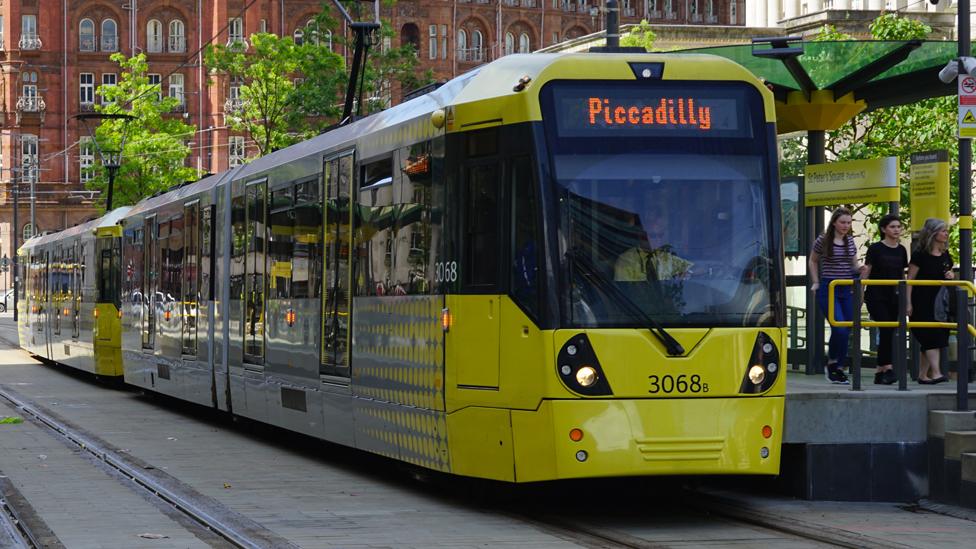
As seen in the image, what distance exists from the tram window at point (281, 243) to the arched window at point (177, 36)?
9073 centimetres

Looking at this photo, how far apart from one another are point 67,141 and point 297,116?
188 ft

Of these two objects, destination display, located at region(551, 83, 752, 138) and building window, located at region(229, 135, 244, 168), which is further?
building window, located at region(229, 135, 244, 168)

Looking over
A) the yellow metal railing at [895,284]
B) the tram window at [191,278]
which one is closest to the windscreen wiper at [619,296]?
the yellow metal railing at [895,284]

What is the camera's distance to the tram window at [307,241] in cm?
1590

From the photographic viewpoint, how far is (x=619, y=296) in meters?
11.7

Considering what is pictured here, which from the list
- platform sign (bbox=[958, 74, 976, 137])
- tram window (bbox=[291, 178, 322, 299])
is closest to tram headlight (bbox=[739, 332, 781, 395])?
platform sign (bbox=[958, 74, 976, 137])

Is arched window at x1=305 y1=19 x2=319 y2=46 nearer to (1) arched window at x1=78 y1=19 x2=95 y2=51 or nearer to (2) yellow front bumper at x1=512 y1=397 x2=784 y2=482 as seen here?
(2) yellow front bumper at x1=512 y1=397 x2=784 y2=482

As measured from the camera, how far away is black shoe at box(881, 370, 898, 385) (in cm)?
1492

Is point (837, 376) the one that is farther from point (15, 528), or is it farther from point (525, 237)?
point (15, 528)

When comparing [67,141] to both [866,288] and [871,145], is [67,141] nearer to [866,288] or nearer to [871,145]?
[871,145]

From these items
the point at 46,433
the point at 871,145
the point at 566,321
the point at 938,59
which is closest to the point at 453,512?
the point at 566,321

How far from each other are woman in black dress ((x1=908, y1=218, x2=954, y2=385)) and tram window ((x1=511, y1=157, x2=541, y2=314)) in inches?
183

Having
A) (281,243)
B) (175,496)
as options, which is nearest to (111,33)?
(281,243)

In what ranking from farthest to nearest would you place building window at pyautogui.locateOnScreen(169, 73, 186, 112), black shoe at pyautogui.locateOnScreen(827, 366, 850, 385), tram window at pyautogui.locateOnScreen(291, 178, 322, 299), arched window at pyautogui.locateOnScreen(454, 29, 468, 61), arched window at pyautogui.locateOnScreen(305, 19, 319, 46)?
arched window at pyautogui.locateOnScreen(454, 29, 468, 61) → building window at pyautogui.locateOnScreen(169, 73, 186, 112) → arched window at pyautogui.locateOnScreen(305, 19, 319, 46) → tram window at pyautogui.locateOnScreen(291, 178, 322, 299) → black shoe at pyautogui.locateOnScreen(827, 366, 850, 385)
